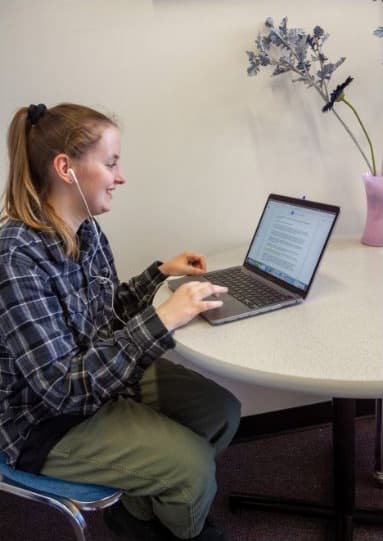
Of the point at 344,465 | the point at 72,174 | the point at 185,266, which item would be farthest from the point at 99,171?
the point at 344,465

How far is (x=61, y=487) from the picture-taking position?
0.91m

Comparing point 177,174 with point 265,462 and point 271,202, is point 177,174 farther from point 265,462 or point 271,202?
point 265,462

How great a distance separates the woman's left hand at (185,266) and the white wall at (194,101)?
251 mm

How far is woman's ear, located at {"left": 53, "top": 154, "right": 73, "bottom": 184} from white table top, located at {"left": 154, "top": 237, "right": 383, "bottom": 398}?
13.6 inches

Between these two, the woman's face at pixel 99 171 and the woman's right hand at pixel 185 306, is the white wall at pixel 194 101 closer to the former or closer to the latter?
the woman's face at pixel 99 171

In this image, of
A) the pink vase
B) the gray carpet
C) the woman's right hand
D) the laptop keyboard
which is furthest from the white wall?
the gray carpet

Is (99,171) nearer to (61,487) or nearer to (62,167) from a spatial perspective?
(62,167)

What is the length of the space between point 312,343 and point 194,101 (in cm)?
90

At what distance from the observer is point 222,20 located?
1.38 m

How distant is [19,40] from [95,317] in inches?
32.4

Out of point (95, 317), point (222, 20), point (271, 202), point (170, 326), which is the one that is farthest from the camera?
point (222, 20)

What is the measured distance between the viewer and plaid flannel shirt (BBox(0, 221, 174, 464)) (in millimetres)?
849

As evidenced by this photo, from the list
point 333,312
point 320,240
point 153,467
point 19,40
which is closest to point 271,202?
point 320,240

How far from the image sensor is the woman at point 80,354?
0.86 m
